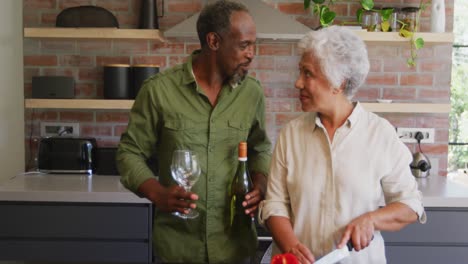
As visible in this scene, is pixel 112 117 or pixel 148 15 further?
pixel 112 117

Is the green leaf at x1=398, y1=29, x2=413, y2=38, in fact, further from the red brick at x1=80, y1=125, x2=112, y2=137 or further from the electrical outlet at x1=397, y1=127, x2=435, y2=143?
the red brick at x1=80, y1=125, x2=112, y2=137

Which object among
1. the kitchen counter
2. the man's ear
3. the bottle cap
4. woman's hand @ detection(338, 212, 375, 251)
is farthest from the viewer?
the kitchen counter

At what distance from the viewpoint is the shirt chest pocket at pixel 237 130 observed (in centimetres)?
182

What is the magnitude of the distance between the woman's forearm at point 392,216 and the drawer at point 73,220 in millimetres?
1539

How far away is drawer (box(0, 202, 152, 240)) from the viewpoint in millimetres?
2789

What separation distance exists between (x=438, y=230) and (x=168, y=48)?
1.86m

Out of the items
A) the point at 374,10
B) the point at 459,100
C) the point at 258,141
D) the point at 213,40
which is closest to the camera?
the point at 213,40

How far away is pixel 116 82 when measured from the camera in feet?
10.7

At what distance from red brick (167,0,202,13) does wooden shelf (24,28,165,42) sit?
0.33 meters

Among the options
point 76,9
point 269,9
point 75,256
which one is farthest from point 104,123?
point 269,9

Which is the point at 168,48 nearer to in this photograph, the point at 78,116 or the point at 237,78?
the point at 78,116

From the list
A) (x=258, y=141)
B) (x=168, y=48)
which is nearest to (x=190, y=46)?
(x=168, y=48)

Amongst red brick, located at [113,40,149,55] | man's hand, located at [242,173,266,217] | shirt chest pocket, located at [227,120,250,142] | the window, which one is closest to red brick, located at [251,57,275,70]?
red brick, located at [113,40,149,55]

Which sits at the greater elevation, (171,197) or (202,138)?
(202,138)
